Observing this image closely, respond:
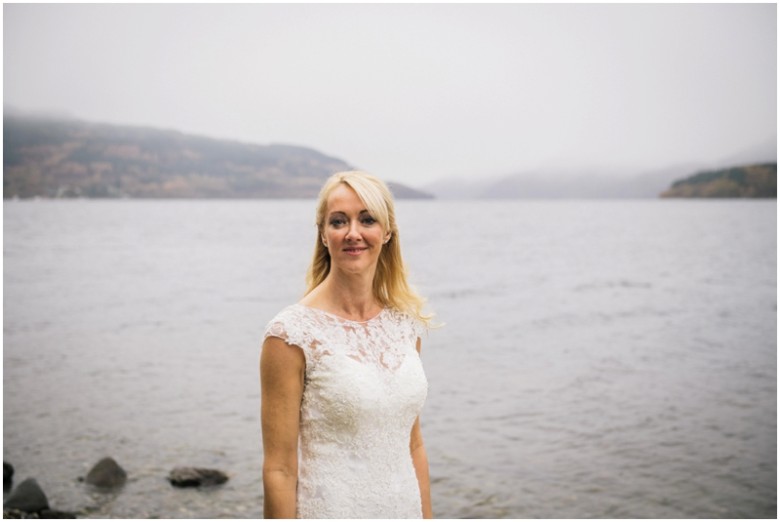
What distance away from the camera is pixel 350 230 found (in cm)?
254

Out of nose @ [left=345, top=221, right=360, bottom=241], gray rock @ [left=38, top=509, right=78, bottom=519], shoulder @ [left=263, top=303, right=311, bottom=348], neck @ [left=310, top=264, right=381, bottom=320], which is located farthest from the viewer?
gray rock @ [left=38, top=509, right=78, bottom=519]

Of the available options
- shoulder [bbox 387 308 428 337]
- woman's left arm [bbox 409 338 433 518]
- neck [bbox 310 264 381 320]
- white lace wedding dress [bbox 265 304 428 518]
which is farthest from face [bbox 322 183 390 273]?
woman's left arm [bbox 409 338 433 518]

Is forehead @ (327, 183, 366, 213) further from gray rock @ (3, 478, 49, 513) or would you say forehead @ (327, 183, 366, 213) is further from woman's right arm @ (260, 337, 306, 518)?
gray rock @ (3, 478, 49, 513)

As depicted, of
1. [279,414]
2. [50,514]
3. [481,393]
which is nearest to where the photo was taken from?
[279,414]

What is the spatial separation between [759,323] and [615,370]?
1034 cm

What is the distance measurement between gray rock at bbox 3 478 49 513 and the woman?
6.82 m

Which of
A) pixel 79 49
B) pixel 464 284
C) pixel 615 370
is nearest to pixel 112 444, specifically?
pixel 615 370

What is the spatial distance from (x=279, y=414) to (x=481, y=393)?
12527 mm

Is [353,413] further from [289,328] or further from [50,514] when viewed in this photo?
[50,514]

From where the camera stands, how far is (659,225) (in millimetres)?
100750

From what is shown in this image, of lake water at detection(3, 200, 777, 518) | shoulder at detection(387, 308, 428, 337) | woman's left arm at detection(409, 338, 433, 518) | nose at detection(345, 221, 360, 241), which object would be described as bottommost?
lake water at detection(3, 200, 777, 518)

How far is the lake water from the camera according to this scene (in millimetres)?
9406

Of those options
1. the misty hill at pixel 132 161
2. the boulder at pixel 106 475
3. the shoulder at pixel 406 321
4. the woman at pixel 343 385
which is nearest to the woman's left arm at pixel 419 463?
the woman at pixel 343 385

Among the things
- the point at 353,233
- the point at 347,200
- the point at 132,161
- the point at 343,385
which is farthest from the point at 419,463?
the point at 132,161
